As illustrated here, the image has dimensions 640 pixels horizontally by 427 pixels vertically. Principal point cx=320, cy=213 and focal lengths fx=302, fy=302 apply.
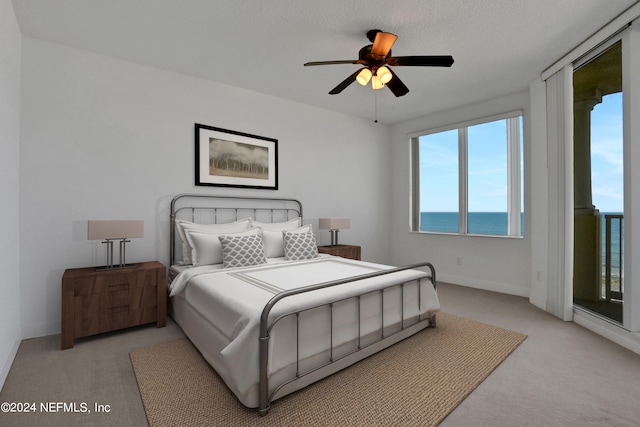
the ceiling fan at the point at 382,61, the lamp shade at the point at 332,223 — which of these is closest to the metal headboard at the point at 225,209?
the lamp shade at the point at 332,223

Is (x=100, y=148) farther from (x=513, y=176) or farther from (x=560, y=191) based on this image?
(x=513, y=176)

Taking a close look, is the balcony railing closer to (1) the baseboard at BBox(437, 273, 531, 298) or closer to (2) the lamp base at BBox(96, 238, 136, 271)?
(1) the baseboard at BBox(437, 273, 531, 298)

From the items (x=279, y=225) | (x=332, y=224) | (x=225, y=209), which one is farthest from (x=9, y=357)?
(x=332, y=224)

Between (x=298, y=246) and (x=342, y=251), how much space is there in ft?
3.27

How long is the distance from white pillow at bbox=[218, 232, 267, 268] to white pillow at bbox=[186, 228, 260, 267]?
0.09m

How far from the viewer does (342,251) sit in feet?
14.2

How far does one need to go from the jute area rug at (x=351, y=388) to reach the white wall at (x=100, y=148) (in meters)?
1.27

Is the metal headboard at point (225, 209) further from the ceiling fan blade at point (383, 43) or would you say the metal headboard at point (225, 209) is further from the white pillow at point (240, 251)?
the ceiling fan blade at point (383, 43)

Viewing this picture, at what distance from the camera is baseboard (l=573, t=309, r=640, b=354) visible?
7.88ft

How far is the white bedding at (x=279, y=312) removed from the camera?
1.67 m

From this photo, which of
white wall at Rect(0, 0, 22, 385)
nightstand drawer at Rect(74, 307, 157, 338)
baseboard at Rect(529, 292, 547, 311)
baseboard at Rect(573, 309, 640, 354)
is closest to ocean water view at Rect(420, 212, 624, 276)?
baseboard at Rect(529, 292, 547, 311)

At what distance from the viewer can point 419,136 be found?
526 centimetres

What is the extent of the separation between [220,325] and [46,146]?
95.1 inches

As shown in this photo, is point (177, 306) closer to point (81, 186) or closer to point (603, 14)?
point (81, 186)
